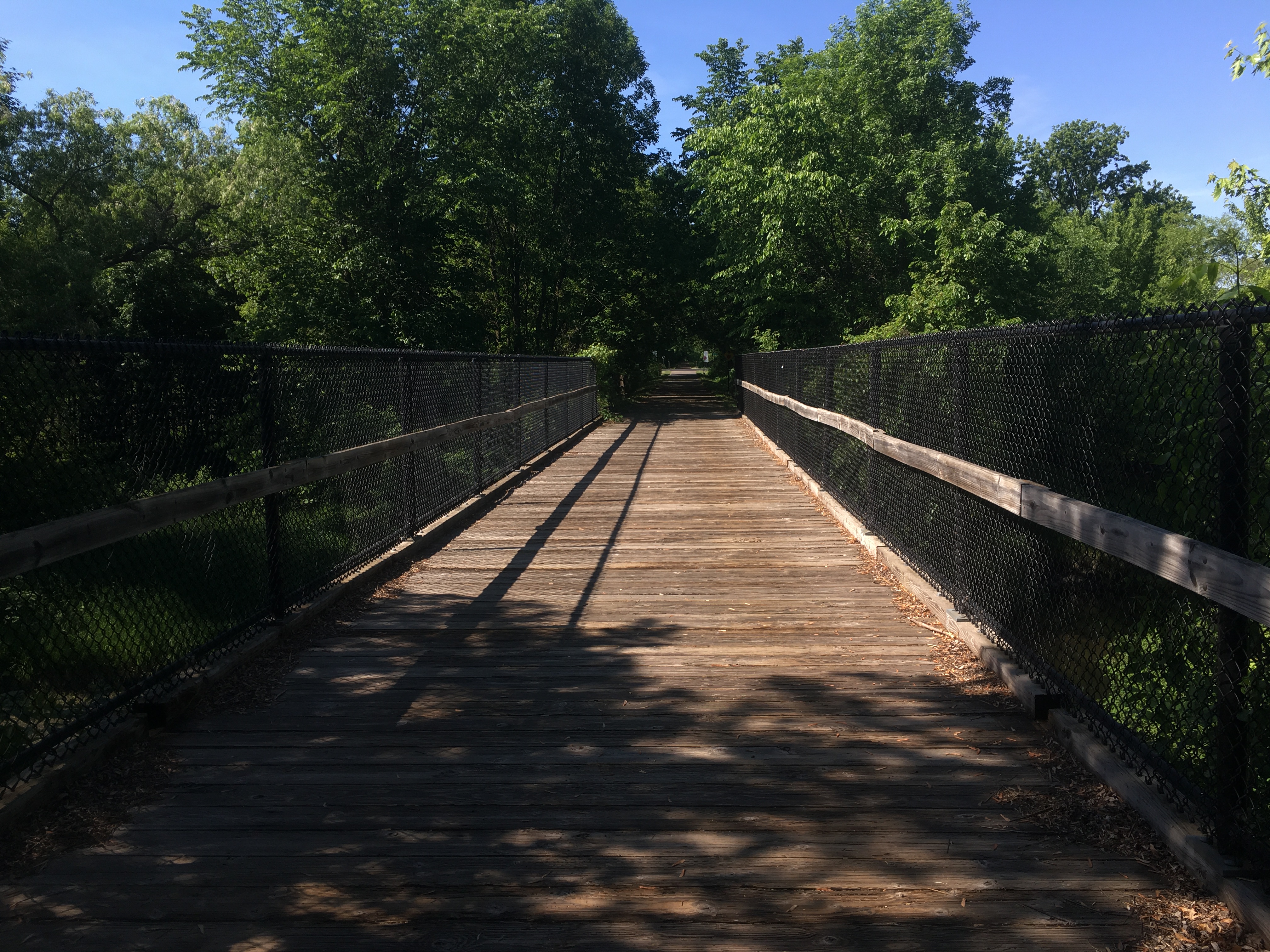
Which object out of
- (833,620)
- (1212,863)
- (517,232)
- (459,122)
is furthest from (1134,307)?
(1212,863)

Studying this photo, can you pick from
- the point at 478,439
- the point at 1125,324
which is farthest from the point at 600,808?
the point at 478,439

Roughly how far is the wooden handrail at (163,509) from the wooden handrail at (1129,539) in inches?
143

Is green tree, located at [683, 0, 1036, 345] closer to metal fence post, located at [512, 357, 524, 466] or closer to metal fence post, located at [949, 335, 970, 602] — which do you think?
metal fence post, located at [512, 357, 524, 466]

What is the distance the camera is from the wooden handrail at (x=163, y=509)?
325cm

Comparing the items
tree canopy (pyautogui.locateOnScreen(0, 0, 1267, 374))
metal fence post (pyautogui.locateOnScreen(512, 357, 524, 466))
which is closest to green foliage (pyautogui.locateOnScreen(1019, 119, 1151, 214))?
tree canopy (pyautogui.locateOnScreen(0, 0, 1267, 374))

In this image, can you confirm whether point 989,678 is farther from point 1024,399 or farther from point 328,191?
point 328,191

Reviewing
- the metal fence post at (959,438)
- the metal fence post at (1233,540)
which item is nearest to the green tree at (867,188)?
the metal fence post at (959,438)

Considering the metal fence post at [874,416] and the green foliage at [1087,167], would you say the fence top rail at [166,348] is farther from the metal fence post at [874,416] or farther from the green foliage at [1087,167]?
the green foliage at [1087,167]

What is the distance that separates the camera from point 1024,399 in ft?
15.4

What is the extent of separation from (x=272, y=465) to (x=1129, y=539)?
433cm

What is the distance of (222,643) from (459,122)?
26.1 meters

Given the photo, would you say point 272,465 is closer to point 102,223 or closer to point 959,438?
point 959,438

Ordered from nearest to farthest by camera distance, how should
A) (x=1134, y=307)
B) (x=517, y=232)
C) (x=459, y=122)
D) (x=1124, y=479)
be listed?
(x=1124, y=479), (x=459, y=122), (x=517, y=232), (x=1134, y=307)

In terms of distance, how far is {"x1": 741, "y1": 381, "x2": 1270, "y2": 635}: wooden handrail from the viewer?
2521 mm
